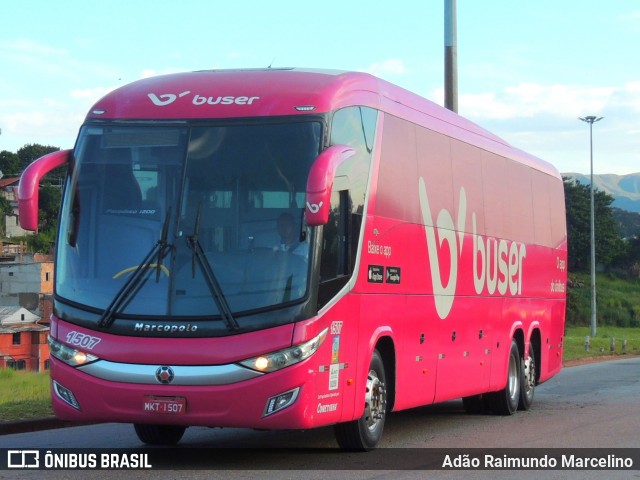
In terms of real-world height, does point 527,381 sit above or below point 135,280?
below

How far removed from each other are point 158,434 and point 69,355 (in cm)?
213

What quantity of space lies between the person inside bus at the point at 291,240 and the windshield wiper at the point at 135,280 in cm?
95

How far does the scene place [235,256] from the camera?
10078 mm

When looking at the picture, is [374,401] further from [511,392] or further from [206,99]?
[511,392]

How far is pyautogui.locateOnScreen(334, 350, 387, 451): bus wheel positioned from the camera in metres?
11.3

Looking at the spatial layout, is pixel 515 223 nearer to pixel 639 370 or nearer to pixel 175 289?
pixel 175 289

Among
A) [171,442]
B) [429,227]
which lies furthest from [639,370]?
[171,442]

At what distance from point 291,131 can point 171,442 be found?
12.2 feet

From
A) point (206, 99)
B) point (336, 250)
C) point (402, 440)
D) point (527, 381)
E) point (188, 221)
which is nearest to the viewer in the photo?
point (188, 221)

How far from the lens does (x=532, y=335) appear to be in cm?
1867

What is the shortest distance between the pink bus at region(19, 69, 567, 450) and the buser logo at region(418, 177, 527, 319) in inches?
39.2

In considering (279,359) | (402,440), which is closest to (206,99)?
(279,359)

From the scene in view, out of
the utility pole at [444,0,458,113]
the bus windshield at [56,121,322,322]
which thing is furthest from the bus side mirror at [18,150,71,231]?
the utility pole at [444,0,458,113]

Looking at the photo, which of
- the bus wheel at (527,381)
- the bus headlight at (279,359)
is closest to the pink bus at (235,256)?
the bus headlight at (279,359)
